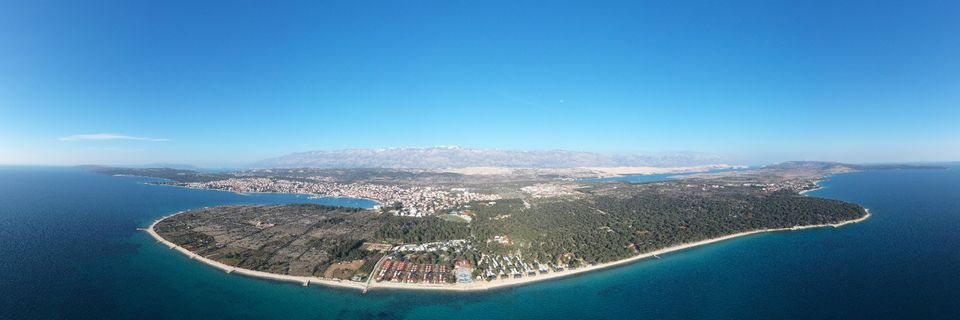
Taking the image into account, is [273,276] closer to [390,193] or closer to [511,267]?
[511,267]

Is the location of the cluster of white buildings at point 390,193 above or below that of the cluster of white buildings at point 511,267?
above

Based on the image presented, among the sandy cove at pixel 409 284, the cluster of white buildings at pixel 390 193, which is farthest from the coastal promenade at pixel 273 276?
the cluster of white buildings at pixel 390 193

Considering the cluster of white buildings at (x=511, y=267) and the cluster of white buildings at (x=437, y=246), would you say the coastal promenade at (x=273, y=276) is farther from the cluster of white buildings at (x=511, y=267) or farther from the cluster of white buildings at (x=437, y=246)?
the cluster of white buildings at (x=511, y=267)

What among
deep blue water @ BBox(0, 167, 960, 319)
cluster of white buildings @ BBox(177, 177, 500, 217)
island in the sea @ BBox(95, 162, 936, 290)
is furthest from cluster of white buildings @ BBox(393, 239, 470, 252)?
cluster of white buildings @ BBox(177, 177, 500, 217)

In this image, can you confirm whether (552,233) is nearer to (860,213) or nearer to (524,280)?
(524,280)

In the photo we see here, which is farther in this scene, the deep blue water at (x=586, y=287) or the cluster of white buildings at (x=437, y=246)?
the cluster of white buildings at (x=437, y=246)

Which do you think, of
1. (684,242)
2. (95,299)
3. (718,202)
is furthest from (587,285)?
(718,202)
